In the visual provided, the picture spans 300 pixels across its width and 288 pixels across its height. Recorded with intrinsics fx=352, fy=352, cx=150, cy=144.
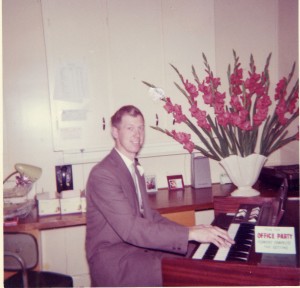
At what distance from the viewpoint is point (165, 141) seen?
2.70 metres

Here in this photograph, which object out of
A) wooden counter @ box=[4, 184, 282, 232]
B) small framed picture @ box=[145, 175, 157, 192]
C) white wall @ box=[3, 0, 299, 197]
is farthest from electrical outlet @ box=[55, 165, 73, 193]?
small framed picture @ box=[145, 175, 157, 192]

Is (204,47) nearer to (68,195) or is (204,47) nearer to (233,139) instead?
(233,139)

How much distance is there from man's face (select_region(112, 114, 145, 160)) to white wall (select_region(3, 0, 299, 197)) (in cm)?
77

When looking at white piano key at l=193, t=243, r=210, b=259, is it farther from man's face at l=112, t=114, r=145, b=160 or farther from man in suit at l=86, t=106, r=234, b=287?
man's face at l=112, t=114, r=145, b=160

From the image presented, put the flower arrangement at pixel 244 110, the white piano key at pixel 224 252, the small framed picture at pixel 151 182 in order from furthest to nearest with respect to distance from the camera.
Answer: the small framed picture at pixel 151 182
the flower arrangement at pixel 244 110
the white piano key at pixel 224 252

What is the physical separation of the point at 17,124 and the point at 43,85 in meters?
0.34

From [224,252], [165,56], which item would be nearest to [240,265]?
[224,252]

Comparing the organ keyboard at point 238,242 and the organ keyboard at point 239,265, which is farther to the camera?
the organ keyboard at point 238,242

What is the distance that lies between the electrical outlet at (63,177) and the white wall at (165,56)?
0.19ft

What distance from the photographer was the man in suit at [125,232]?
5.11 ft

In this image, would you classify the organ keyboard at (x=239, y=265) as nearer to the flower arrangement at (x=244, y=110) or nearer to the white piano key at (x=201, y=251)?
the white piano key at (x=201, y=251)

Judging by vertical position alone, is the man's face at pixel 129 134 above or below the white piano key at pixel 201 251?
above

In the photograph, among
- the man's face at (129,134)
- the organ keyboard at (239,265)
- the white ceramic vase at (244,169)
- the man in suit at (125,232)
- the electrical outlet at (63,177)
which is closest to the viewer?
the organ keyboard at (239,265)

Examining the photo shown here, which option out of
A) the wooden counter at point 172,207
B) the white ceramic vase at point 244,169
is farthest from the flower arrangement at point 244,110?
the wooden counter at point 172,207
